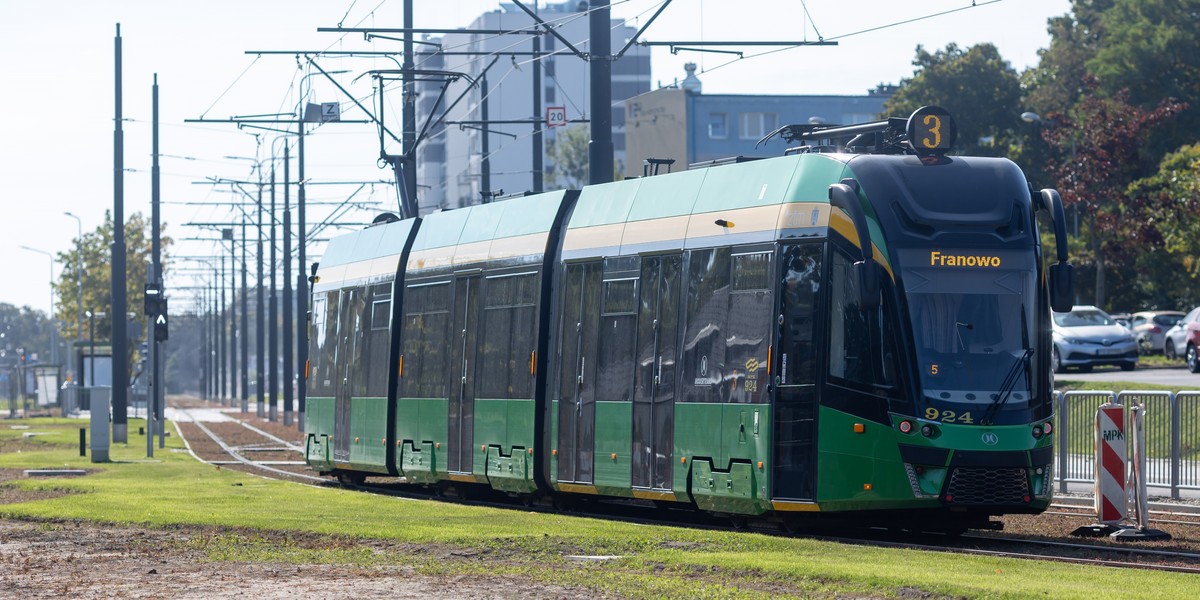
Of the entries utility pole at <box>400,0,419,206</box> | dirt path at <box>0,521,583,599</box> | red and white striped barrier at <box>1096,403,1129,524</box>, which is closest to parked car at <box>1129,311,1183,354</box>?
utility pole at <box>400,0,419,206</box>

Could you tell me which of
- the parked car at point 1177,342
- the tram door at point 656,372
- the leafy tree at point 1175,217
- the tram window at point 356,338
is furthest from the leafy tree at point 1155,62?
the tram door at point 656,372

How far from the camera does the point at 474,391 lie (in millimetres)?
22391

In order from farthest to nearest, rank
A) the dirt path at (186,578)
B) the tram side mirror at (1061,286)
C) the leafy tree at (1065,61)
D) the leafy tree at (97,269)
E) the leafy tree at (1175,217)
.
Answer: the leafy tree at (97,269) → the leafy tree at (1065,61) → the leafy tree at (1175,217) → the tram side mirror at (1061,286) → the dirt path at (186,578)

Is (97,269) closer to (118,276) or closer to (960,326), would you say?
(118,276)

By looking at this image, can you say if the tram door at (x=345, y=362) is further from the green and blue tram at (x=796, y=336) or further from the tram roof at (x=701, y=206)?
the tram roof at (x=701, y=206)

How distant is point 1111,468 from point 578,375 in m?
5.50

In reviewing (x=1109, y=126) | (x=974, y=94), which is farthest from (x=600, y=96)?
(x=974, y=94)

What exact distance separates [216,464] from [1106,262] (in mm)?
32237

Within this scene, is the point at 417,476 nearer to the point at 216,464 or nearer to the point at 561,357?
the point at 561,357

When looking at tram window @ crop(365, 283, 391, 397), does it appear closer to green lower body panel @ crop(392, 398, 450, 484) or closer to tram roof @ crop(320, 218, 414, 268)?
tram roof @ crop(320, 218, 414, 268)

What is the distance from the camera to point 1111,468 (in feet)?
57.9

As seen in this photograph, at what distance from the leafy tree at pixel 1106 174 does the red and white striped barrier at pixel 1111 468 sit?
Answer: 123ft

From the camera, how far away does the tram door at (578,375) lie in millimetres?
19516

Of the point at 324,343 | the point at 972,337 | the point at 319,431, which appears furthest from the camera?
the point at 319,431
